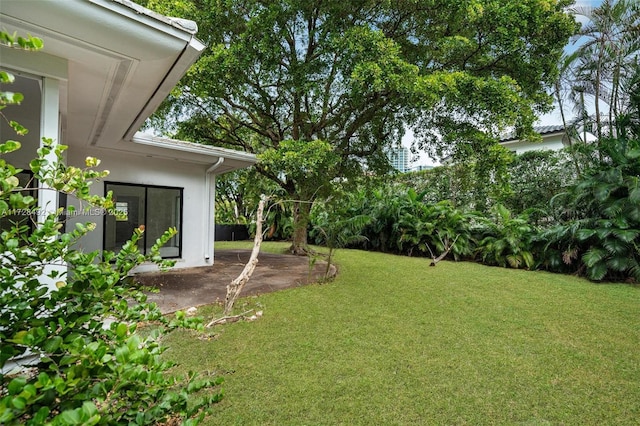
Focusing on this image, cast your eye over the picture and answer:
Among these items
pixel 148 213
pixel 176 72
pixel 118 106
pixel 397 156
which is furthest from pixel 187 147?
pixel 397 156

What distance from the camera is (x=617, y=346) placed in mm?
3770

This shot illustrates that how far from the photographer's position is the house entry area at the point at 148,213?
7594 millimetres

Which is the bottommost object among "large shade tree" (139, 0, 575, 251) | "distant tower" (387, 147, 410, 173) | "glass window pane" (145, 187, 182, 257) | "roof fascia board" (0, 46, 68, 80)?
"glass window pane" (145, 187, 182, 257)

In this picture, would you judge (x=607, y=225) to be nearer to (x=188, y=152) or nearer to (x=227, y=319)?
(x=227, y=319)

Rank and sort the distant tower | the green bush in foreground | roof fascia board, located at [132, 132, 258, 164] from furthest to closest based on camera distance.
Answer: the distant tower < roof fascia board, located at [132, 132, 258, 164] < the green bush in foreground

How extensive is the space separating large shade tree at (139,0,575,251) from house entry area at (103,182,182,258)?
247cm

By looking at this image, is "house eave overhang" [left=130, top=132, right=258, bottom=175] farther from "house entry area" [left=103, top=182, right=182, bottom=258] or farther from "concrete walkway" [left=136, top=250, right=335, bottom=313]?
"concrete walkway" [left=136, top=250, right=335, bottom=313]

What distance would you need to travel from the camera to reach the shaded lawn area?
248 cm

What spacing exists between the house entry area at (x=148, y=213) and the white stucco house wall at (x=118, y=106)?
2 cm

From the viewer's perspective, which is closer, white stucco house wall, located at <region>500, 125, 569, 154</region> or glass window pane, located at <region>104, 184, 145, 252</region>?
glass window pane, located at <region>104, 184, 145, 252</region>

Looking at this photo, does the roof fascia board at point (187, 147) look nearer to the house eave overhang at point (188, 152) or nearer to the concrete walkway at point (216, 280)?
the house eave overhang at point (188, 152)

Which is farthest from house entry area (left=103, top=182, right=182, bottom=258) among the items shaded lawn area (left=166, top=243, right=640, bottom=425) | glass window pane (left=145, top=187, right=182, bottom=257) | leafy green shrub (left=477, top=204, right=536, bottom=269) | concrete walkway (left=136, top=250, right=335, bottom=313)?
leafy green shrub (left=477, top=204, right=536, bottom=269)

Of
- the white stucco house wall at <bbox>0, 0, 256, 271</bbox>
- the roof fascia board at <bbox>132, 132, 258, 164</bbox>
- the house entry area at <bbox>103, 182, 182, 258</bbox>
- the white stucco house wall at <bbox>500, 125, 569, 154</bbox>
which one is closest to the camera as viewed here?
the white stucco house wall at <bbox>0, 0, 256, 271</bbox>

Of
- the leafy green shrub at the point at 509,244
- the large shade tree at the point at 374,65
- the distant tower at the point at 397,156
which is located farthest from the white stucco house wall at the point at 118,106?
the leafy green shrub at the point at 509,244
